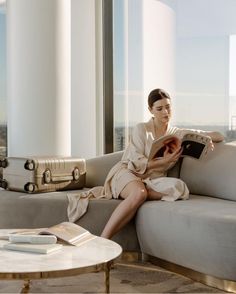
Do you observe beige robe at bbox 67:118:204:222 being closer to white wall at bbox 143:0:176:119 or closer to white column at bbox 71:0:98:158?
white wall at bbox 143:0:176:119

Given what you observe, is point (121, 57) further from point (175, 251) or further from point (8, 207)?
point (175, 251)

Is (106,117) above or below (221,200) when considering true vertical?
above

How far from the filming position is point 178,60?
4.96 metres

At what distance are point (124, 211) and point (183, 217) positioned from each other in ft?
1.62

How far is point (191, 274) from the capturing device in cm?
302

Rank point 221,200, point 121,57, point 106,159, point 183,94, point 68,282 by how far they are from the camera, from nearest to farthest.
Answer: point 68,282, point 221,200, point 106,159, point 183,94, point 121,57

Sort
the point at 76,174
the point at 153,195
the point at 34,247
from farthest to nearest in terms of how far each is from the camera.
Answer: the point at 76,174 → the point at 153,195 → the point at 34,247

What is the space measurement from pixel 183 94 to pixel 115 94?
90 cm

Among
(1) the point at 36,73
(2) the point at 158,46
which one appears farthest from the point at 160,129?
(2) the point at 158,46

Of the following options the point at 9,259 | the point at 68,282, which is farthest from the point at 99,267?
the point at 68,282

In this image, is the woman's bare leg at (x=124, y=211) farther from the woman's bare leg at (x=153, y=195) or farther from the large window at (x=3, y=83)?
the large window at (x=3, y=83)

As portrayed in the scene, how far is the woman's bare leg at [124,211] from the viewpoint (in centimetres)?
331

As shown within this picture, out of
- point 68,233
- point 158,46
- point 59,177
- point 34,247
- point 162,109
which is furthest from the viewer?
point 158,46

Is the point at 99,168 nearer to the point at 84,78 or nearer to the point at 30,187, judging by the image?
the point at 30,187
